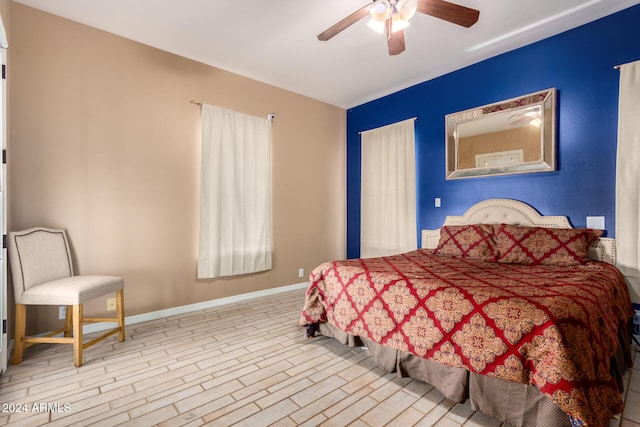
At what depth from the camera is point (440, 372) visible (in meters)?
1.81

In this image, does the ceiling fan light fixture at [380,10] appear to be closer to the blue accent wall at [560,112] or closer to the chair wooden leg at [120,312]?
the blue accent wall at [560,112]

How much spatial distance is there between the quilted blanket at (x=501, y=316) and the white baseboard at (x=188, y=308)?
1.49 meters

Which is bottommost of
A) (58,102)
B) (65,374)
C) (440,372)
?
(65,374)

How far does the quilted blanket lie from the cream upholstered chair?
1614 mm

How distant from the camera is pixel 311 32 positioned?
→ 9.57ft

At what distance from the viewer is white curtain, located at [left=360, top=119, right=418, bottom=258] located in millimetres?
4090

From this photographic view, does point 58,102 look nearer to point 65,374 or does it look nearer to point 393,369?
→ point 65,374

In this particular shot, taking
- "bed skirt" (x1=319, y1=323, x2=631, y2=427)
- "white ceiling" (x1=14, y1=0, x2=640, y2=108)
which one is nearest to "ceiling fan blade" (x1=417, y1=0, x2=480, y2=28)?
"white ceiling" (x1=14, y1=0, x2=640, y2=108)

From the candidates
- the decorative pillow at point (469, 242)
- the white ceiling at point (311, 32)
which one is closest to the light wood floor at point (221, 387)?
the decorative pillow at point (469, 242)

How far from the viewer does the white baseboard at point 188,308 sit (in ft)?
9.30

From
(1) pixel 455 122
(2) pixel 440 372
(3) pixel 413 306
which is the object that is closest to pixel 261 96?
(1) pixel 455 122

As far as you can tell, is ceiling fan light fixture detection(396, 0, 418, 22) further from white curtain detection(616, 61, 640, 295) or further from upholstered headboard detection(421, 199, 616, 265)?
upholstered headboard detection(421, 199, 616, 265)

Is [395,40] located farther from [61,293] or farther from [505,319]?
[61,293]

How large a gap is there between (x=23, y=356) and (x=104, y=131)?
6.43 feet
